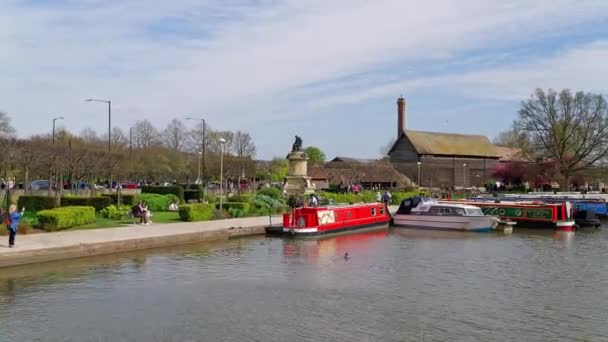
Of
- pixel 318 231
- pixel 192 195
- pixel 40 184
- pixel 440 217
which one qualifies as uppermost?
pixel 40 184

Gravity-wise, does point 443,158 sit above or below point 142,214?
above

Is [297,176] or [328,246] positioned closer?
[328,246]

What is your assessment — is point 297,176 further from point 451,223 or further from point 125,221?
point 125,221

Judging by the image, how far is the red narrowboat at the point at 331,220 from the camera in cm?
2952

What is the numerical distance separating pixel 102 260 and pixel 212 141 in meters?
62.0

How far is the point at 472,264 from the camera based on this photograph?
22172 mm

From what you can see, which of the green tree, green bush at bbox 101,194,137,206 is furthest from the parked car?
the green tree

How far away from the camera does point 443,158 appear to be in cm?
8938

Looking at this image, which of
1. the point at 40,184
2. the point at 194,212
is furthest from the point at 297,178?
the point at 40,184

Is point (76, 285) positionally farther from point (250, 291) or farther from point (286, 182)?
point (286, 182)

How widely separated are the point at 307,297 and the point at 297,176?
32995mm

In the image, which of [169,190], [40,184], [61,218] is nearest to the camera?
[61,218]

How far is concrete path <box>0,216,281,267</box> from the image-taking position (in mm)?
19719

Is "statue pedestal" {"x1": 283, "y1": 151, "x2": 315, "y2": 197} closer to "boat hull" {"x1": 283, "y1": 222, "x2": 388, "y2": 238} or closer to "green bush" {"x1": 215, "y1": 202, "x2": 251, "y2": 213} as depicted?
"green bush" {"x1": 215, "y1": 202, "x2": 251, "y2": 213}
